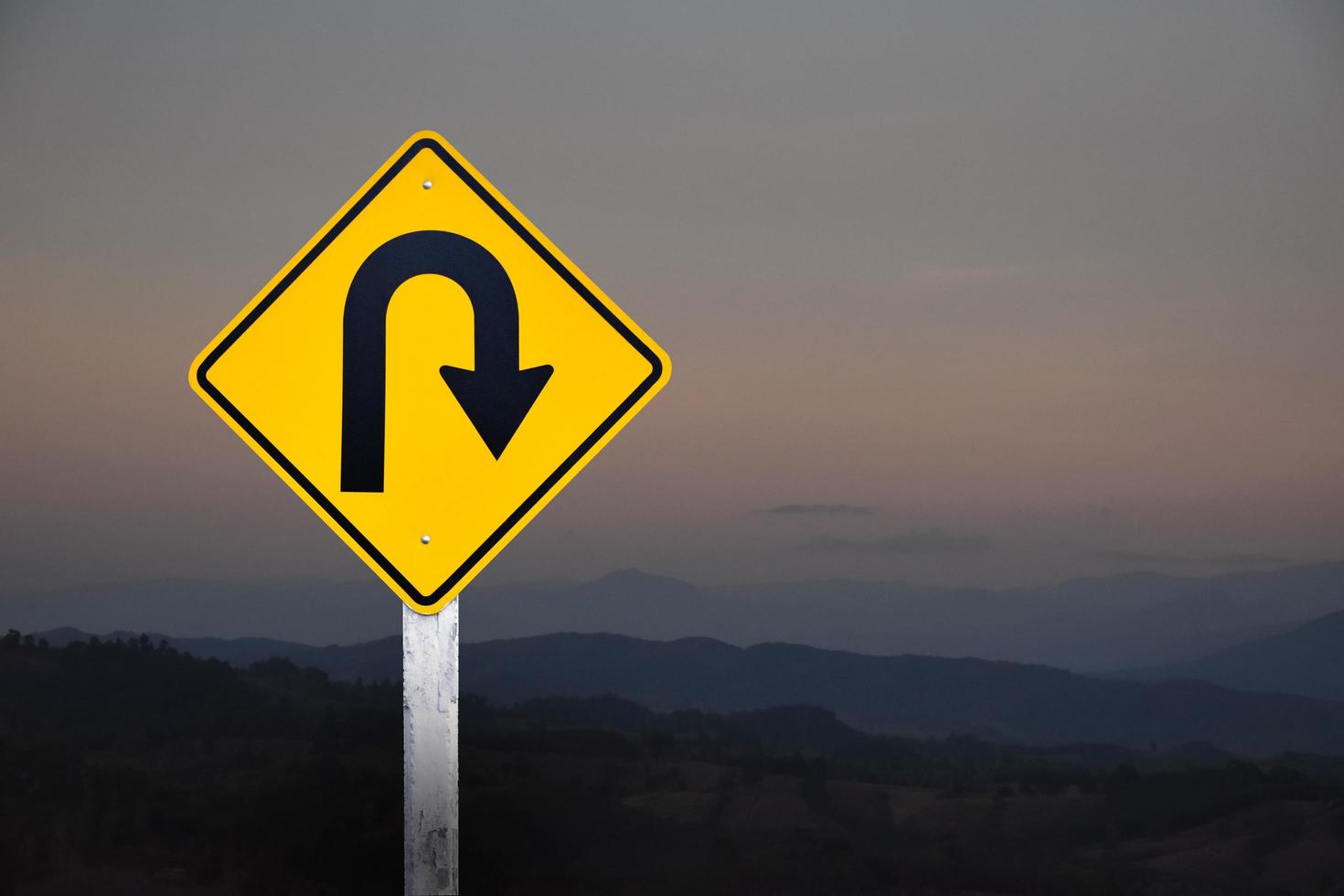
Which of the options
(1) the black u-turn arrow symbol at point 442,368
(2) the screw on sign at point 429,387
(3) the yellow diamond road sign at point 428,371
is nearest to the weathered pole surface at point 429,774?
(2) the screw on sign at point 429,387

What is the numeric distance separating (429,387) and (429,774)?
1.26 m

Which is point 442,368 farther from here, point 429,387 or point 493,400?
point 493,400

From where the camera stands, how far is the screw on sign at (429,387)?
165 inches

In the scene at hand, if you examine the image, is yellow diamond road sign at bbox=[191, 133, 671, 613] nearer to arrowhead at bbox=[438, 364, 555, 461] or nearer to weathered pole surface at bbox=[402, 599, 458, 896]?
arrowhead at bbox=[438, 364, 555, 461]

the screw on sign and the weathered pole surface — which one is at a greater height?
the screw on sign

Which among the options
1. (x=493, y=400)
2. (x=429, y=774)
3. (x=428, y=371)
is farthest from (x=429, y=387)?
(x=429, y=774)

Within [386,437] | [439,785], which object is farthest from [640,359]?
[439,785]

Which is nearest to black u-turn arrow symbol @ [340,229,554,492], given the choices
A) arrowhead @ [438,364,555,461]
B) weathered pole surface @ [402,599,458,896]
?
arrowhead @ [438,364,555,461]

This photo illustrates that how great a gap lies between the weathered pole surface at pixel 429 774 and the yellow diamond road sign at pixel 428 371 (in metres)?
0.25

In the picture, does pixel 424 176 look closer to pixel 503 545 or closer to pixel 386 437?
pixel 386 437

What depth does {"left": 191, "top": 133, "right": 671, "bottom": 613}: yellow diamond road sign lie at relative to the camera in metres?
4.21

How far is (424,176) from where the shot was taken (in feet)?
14.4

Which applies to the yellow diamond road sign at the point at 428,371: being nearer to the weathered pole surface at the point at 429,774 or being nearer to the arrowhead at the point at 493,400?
the arrowhead at the point at 493,400

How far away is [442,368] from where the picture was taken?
427 centimetres
